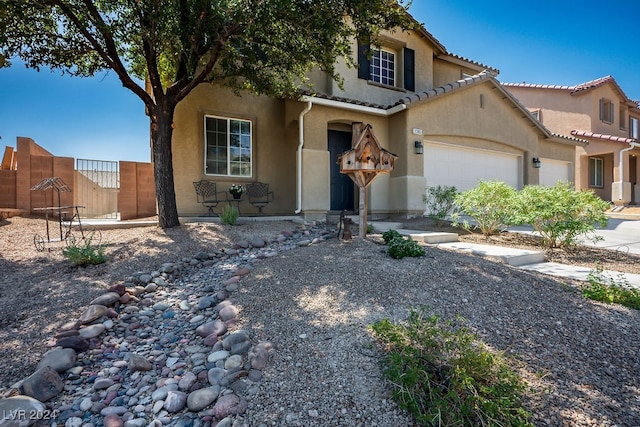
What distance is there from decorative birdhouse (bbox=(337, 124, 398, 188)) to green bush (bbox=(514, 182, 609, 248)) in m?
2.93

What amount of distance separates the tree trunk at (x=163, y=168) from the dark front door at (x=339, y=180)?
4699 mm

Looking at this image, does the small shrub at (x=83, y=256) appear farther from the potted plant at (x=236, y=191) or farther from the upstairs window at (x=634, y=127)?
the upstairs window at (x=634, y=127)

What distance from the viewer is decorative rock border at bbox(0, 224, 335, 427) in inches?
81.4

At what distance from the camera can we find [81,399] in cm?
226

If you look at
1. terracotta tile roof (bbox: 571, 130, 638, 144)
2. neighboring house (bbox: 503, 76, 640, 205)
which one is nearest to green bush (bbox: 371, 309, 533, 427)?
neighboring house (bbox: 503, 76, 640, 205)

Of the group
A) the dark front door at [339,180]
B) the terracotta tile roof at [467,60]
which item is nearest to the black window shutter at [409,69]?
the terracotta tile roof at [467,60]

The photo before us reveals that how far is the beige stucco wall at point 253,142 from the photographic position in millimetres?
8484

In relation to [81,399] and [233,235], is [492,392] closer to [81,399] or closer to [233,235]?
[81,399]

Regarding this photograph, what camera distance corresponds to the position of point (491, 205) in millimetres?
6777

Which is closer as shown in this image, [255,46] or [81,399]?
[81,399]

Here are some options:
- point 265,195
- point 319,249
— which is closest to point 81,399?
point 319,249

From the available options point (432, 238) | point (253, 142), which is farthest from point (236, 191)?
point (432, 238)

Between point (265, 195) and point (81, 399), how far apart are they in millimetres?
7376

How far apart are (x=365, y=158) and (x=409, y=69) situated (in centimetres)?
761
